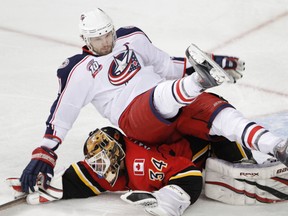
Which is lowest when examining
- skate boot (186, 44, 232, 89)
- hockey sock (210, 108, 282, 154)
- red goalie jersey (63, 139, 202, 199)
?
red goalie jersey (63, 139, 202, 199)

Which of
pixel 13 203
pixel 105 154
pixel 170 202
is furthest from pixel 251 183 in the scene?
pixel 13 203

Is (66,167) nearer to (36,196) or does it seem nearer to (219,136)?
(36,196)

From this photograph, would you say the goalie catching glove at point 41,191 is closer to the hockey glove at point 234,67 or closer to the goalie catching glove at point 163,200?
the goalie catching glove at point 163,200

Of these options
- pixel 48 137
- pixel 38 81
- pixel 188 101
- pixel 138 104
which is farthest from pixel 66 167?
pixel 38 81

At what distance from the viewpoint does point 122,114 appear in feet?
12.4

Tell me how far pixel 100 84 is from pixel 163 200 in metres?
0.63

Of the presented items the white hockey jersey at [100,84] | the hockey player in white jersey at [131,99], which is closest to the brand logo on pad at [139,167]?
the hockey player in white jersey at [131,99]

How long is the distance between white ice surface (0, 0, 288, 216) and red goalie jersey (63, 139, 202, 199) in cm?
5

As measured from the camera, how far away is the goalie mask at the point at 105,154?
3.60m

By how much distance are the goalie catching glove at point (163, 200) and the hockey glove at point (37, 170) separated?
0.42m

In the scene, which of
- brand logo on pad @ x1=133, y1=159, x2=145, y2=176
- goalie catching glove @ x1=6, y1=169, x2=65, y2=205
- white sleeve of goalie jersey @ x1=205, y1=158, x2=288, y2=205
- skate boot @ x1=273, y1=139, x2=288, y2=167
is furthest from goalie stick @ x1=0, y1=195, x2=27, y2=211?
skate boot @ x1=273, y1=139, x2=288, y2=167

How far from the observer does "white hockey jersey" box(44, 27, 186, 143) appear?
3.77m

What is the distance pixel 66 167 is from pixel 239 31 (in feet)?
6.97

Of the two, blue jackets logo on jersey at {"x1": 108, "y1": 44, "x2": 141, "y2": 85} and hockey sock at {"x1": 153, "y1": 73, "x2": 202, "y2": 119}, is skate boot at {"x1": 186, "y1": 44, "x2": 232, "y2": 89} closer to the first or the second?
hockey sock at {"x1": 153, "y1": 73, "x2": 202, "y2": 119}
